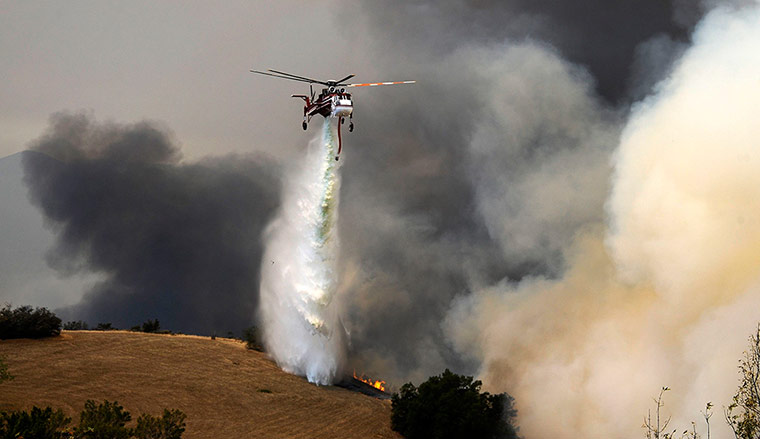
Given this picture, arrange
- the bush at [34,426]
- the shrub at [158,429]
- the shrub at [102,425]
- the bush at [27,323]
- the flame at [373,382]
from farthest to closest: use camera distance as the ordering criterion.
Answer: the flame at [373,382]
the bush at [27,323]
the shrub at [158,429]
the shrub at [102,425]
the bush at [34,426]

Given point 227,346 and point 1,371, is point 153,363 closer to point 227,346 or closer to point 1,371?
point 227,346

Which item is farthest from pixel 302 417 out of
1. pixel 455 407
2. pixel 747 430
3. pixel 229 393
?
pixel 747 430

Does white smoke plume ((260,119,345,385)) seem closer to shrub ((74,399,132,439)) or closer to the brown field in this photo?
the brown field

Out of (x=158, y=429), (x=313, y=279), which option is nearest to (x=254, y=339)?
(x=313, y=279)

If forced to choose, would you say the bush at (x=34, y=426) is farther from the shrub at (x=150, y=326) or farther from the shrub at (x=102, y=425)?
the shrub at (x=150, y=326)

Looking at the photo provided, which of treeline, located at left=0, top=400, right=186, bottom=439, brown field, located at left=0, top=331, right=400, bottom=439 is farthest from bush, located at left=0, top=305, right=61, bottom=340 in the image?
treeline, located at left=0, top=400, right=186, bottom=439

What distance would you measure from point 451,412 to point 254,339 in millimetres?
25053

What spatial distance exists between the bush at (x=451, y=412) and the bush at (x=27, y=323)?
95.9ft

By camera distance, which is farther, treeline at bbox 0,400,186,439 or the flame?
the flame

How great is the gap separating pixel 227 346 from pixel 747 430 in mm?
50168

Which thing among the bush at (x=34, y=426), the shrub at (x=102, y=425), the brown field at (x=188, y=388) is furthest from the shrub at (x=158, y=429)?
the brown field at (x=188, y=388)

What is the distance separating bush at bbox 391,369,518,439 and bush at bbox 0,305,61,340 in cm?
2923

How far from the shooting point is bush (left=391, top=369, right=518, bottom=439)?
159ft

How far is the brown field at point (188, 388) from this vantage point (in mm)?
43125
